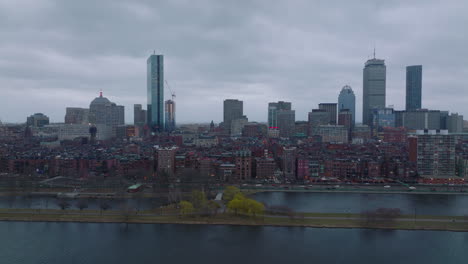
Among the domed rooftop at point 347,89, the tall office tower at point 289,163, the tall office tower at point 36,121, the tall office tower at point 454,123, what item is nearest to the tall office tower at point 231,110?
the domed rooftop at point 347,89

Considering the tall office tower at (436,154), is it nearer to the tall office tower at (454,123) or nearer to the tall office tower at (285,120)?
the tall office tower at (285,120)

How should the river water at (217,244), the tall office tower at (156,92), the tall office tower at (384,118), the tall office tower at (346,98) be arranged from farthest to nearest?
the tall office tower at (346,98) < the tall office tower at (384,118) < the tall office tower at (156,92) < the river water at (217,244)

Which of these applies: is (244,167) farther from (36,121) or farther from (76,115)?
(76,115)

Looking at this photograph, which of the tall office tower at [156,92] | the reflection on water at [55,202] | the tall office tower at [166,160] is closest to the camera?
the reflection on water at [55,202]

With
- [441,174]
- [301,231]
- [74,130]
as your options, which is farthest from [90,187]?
[74,130]

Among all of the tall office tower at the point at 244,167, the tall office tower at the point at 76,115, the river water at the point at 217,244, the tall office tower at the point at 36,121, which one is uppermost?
the tall office tower at the point at 76,115

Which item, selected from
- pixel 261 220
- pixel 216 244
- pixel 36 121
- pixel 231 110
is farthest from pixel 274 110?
pixel 216 244

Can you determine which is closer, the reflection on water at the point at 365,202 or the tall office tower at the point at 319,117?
the reflection on water at the point at 365,202

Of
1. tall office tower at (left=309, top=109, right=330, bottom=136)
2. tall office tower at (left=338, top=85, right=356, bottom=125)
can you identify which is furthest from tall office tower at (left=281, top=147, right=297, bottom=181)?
tall office tower at (left=338, top=85, right=356, bottom=125)
